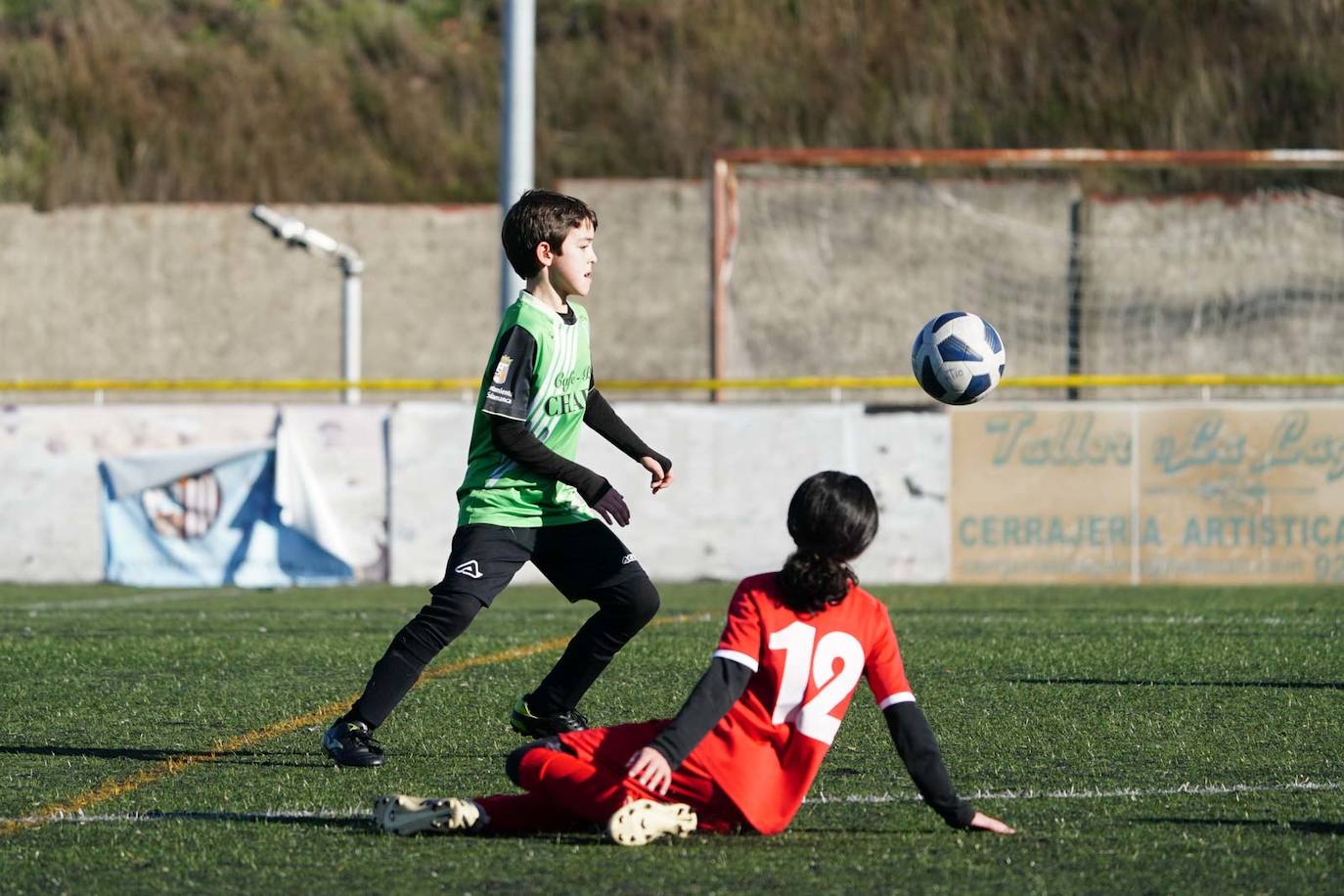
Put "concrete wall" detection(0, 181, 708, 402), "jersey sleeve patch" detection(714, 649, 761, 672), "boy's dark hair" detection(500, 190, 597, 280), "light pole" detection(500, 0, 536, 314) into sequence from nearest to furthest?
"jersey sleeve patch" detection(714, 649, 761, 672) < "boy's dark hair" detection(500, 190, 597, 280) < "light pole" detection(500, 0, 536, 314) < "concrete wall" detection(0, 181, 708, 402)

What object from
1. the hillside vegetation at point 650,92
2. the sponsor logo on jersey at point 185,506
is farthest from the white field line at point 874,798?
the hillside vegetation at point 650,92

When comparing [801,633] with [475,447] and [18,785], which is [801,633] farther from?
[18,785]

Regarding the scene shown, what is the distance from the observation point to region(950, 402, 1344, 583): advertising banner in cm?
1220

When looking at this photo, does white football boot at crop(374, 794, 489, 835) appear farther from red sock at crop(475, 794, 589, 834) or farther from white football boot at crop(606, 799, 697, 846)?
white football boot at crop(606, 799, 697, 846)

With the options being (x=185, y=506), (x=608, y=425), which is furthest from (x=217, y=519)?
(x=608, y=425)

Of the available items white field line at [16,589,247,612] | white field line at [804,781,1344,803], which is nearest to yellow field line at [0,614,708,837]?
white field line at [804,781,1344,803]

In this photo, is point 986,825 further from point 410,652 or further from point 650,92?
point 650,92

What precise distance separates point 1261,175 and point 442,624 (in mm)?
18078

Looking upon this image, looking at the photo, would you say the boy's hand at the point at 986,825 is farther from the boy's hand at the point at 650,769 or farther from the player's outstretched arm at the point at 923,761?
the boy's hand at the point at 650,769

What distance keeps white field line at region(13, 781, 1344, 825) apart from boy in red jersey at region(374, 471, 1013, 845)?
42 centimetres

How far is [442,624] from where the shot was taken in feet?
16.5

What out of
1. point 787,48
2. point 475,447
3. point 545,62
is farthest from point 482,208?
point 475,447

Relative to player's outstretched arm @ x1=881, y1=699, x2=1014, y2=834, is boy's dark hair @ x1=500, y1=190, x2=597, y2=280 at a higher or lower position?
higher

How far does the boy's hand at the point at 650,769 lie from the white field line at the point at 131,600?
25.0ft
